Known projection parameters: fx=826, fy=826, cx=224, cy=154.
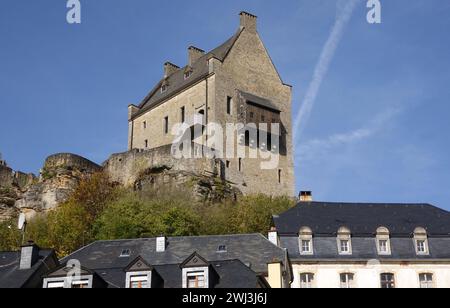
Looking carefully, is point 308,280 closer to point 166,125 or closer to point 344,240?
point 344,240

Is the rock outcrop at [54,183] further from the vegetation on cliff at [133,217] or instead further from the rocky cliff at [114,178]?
the vegetation on cliff at [133,217]

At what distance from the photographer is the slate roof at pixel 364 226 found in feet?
111

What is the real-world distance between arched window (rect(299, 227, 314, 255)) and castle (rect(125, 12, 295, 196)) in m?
19.0

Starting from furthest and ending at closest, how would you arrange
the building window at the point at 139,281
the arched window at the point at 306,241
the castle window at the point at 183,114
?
the castle window at the point at 183,114
the arched window at the point at 306,241
the building window at the point at 139,281

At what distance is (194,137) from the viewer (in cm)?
5656

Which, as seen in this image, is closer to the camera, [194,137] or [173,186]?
[173,186]

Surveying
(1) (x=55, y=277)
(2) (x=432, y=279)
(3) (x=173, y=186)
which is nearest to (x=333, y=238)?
(2) (x=432, y=279)

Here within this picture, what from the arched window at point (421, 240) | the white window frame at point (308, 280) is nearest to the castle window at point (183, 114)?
the arched window at point (421, 240)

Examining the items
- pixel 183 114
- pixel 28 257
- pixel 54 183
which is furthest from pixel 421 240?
pixel 54 183

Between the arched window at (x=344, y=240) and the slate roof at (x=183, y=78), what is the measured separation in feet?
84.4

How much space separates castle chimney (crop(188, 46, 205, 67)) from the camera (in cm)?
6494

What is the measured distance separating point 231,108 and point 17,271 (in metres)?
32.9
